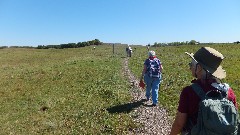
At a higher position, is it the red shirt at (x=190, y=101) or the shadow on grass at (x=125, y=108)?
the red shirt at (x=190, y=101)

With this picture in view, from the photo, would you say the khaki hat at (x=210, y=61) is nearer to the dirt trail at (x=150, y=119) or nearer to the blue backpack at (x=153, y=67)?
the dirt trail at (x=150, y=119)

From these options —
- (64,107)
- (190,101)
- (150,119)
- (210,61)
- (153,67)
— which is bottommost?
(64,107)

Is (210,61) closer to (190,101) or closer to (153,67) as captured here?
(190,101)

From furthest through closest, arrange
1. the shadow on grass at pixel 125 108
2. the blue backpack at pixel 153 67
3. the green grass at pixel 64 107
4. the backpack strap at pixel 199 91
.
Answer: the blue backpack at pixel 153 67 → the shadow on grass at pixel 125 108 → the green grass at pixel 64 107 → the backpack strap at pixel 199 91

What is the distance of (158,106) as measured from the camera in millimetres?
18359

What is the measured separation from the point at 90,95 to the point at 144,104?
510 centimetres

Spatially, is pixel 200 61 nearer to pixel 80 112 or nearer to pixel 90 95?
pixel 80 112

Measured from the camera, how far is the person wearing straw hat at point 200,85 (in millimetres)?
5898

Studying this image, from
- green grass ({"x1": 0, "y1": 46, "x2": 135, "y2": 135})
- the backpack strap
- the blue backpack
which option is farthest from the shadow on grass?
the backpack strap

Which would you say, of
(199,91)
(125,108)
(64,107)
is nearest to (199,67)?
(199,91)

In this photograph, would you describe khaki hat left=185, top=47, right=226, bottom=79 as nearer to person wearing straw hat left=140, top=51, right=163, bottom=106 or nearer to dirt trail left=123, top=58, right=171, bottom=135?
dirt trail left=123, top=58, right=171, bottom=135

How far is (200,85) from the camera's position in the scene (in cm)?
596

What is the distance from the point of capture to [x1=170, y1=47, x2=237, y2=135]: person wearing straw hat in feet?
19.4

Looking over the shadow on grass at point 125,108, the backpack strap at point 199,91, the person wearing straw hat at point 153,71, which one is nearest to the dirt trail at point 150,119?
the shadow on grass at point 125,108
